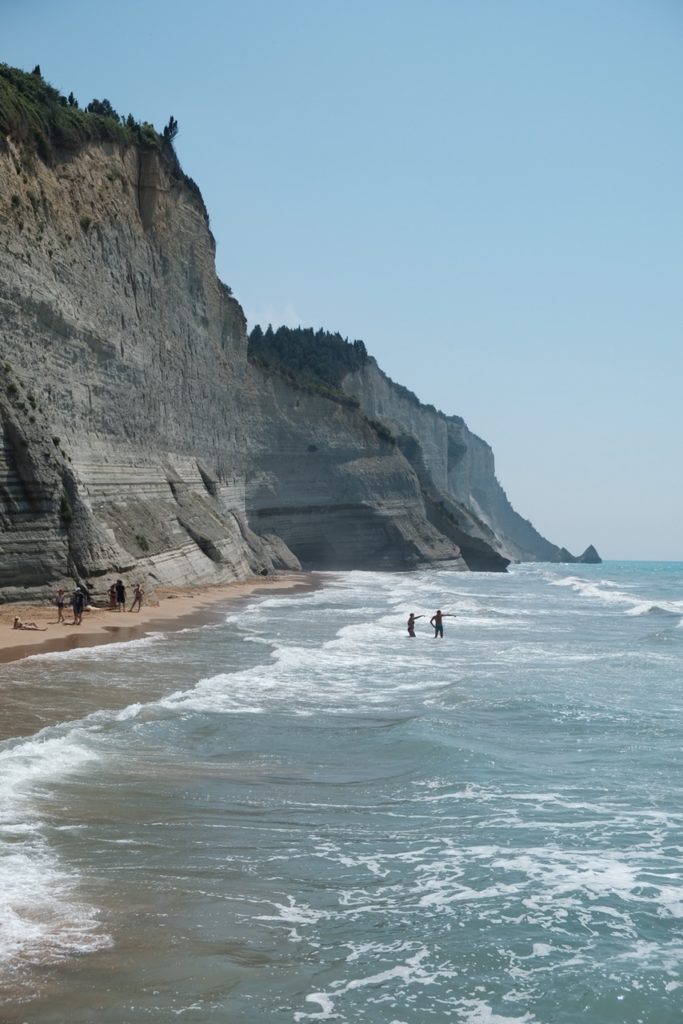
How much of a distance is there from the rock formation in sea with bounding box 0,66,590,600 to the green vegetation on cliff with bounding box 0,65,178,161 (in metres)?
0.08

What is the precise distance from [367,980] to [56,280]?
90.4ft

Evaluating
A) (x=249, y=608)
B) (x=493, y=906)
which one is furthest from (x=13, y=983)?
(x=249, y=608)

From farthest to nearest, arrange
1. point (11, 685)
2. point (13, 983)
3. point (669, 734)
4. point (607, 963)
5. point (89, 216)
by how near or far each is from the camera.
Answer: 1. point (89, 216)
2. point (11, 685)
3. point (669, 734)
4. point (607, 963)
5. point (13, 983)

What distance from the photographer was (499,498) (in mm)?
155250

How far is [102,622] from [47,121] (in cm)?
1794

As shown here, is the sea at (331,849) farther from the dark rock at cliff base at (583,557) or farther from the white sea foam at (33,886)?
the dark rock at cliff base at (583,557)

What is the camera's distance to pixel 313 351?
9625 centimetres

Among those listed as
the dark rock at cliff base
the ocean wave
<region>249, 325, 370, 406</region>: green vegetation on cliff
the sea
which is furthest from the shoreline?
the dark rock at cliff base

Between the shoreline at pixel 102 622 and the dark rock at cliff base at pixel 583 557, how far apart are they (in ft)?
404

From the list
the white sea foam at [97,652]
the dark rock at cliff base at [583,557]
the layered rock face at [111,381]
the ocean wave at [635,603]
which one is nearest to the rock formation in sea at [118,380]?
the layered rock face at [111,381]

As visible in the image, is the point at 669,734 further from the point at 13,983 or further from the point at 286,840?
the point at 13,983

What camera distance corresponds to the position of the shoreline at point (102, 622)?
19.2 m

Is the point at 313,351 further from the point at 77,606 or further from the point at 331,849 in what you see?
the point at 331,849

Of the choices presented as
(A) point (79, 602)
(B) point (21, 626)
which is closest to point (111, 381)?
(A) point (79, 602)
